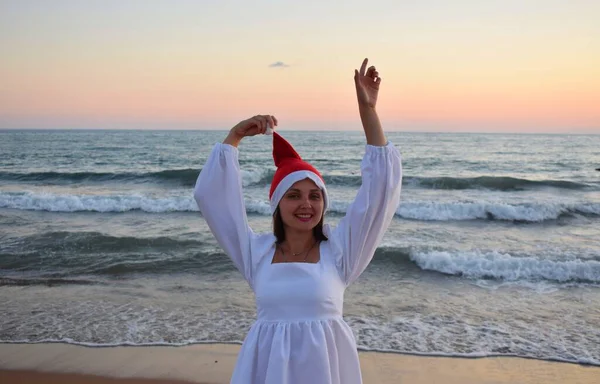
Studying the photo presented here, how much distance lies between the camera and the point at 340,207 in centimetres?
1398

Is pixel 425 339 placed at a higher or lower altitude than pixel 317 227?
lower

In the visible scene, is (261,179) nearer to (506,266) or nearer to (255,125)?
(506,266)

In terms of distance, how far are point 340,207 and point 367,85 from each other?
1194 centimetres

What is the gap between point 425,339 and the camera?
17.4 ft

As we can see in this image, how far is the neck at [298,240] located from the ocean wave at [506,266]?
610cm

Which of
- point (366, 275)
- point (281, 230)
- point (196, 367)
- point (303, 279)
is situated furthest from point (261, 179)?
point (303, 279)

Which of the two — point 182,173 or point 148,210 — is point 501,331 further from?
point 182,173

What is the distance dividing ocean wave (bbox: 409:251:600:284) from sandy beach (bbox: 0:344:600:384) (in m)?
3.02

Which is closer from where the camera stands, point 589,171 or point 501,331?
point 501,331

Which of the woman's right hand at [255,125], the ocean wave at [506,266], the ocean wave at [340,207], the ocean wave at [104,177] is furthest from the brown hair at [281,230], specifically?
the ocean wave at [104,177]

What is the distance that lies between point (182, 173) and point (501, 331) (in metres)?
16.6

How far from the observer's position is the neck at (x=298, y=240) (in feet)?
7.20

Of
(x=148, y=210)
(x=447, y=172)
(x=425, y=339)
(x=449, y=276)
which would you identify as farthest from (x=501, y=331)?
(x=447, y=172)

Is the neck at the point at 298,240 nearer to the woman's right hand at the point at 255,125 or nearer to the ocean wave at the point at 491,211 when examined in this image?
the woman's right hand at the point at 255,125
